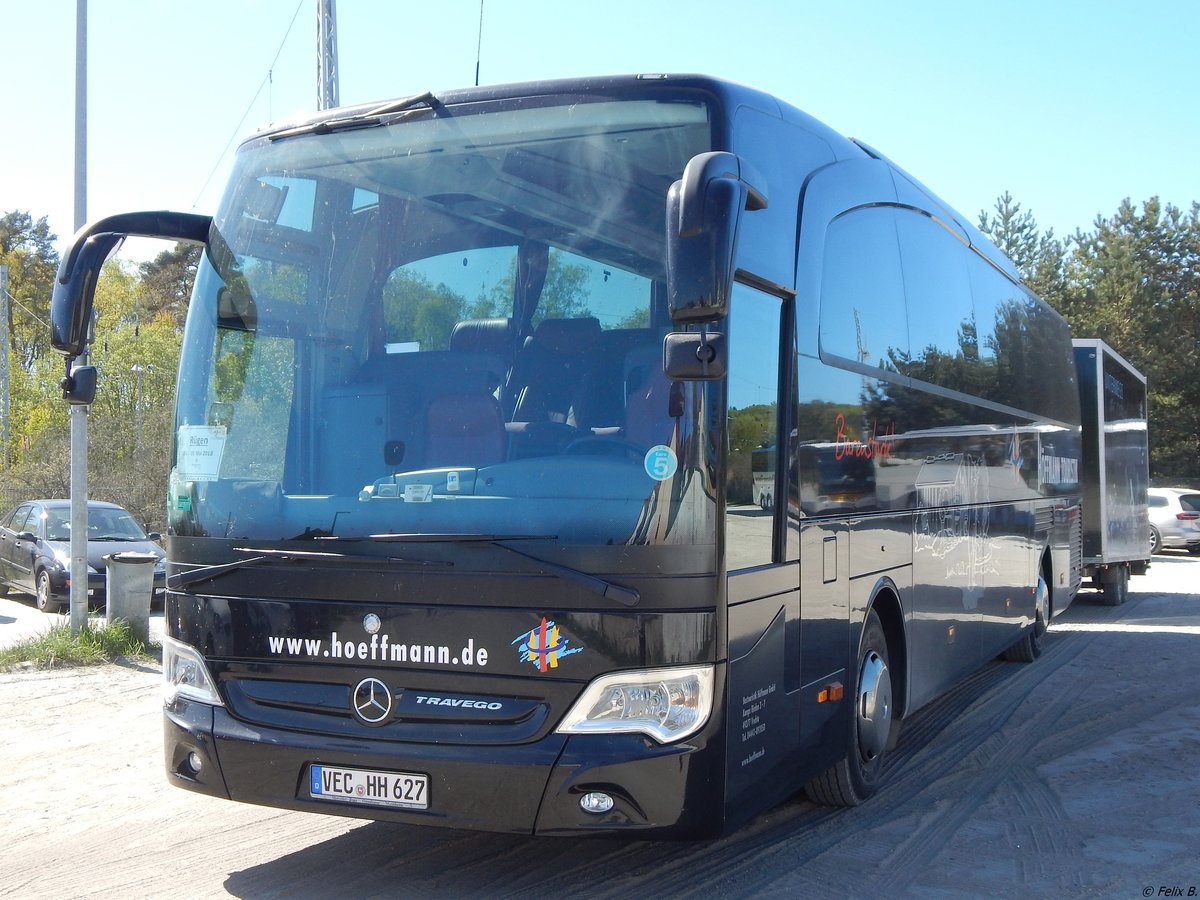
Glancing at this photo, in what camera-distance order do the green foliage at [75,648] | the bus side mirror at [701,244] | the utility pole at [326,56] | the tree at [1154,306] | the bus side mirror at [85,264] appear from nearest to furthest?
the bus side mirror at [701,244] → the bus side mirror at [85,264] → the green foliage at [75,648] → the utility pole at [326,56] → the tree at [1154,306]

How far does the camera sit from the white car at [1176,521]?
30.4 metres

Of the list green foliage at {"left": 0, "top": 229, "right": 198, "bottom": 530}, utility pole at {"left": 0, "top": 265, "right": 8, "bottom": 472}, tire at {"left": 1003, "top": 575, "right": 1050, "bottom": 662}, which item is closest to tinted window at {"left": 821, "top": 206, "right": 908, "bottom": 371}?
tire at {"left": 1003, "top": 575, "right": 1050, "bottom": 662}

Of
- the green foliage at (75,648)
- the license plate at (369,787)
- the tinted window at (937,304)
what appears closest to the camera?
the license plate at (369,787)

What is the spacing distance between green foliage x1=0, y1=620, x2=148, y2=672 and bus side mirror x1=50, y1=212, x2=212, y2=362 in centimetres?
626

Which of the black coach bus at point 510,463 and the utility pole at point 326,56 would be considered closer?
the black coach bus at point 510,463

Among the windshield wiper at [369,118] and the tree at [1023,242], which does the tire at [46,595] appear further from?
the tree at [1023,242]

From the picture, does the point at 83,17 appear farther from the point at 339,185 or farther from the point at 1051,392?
the point at 1051,392

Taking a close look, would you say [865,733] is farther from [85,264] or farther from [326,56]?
[326,56]

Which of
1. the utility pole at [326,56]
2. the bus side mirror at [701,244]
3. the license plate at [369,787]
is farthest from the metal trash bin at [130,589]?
the bus side mirror at [701,244]

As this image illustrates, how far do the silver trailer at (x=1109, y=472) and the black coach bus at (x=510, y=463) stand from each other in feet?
37.9

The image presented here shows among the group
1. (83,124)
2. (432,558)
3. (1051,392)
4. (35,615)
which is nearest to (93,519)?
(35,615)

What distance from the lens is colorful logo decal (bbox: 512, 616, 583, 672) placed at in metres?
4.43

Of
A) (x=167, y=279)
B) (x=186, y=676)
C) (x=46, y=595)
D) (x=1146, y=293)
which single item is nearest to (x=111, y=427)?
(x=46, y=595)

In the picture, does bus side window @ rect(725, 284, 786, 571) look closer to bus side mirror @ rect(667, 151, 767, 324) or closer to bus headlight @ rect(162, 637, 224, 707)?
bus side mirror @ rect(667, 151, 767, 324)
